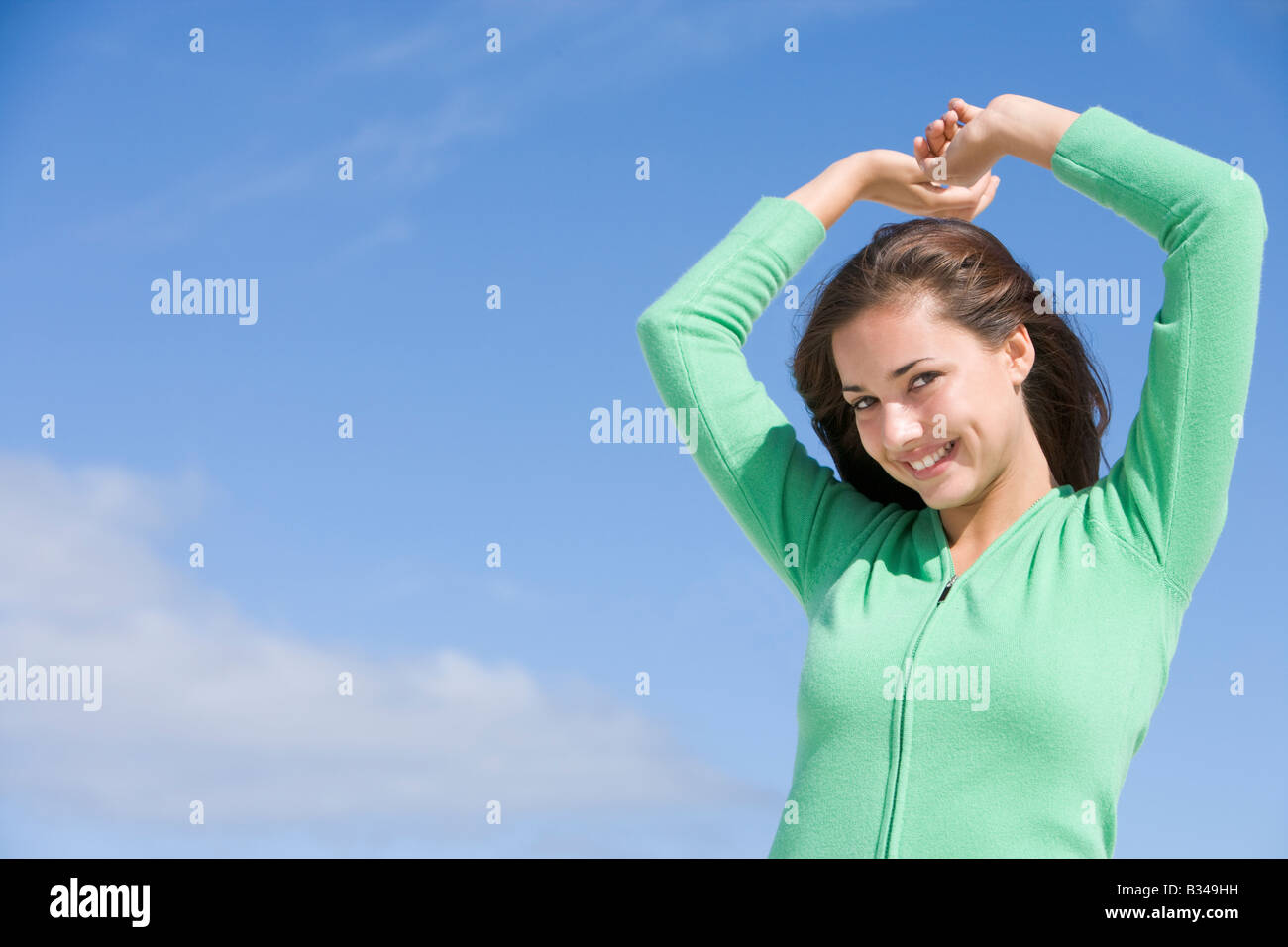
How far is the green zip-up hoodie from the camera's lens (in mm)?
2320

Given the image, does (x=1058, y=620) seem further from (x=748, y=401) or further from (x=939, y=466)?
(x=748, y=401)

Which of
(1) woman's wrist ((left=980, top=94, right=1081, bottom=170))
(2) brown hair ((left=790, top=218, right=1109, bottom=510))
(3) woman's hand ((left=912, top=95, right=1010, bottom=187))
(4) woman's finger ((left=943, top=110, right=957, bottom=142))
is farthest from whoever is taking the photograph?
(4) woman's finger ((left=943, top=110, right=957, bottom=142))

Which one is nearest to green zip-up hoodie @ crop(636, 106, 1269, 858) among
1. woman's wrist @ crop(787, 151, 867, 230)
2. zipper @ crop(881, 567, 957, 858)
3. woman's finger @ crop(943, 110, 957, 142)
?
zipper @ crop(881, 567, 957, 858)

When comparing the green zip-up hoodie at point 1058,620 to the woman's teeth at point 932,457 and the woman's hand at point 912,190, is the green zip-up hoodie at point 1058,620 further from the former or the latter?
the woman's hand at point 912,190

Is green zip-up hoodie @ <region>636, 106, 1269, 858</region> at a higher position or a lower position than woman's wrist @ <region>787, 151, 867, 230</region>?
lower

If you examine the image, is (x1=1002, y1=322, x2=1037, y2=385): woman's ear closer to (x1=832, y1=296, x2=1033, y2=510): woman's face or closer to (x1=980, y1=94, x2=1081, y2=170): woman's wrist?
(x1=832, y1=296, x2=1033, y2=510): woman's face

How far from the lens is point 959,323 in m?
2.63

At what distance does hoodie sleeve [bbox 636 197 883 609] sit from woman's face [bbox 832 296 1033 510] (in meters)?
0.32

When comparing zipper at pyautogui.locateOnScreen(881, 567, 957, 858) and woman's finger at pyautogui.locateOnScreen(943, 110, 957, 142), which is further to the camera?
woman's finger at pyautogui.locateOnScreen(943, 110, 957, 142)

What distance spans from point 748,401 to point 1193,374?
1.02 metres

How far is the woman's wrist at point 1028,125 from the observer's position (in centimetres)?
280

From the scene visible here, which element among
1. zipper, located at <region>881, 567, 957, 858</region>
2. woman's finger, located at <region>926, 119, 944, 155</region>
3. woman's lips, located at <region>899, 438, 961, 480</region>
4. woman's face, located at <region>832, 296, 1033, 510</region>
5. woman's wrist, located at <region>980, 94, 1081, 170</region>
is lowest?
zipper, located at <region>881, 567, 957, 858</region>

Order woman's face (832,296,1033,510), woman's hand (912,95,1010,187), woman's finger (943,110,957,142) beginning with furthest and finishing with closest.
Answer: woman's finger (943,110,957,142) < woman's hand (912,95,1010,187) < woman's face (832,296,1033,510)
